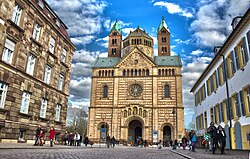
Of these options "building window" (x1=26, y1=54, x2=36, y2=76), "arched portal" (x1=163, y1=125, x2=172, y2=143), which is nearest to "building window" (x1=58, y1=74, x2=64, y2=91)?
"building window" (x1=26, y1=54, x2=36, y2=76)

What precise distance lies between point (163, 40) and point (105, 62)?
1852 centimetres

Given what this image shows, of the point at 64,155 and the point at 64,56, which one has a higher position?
the point at 64,56

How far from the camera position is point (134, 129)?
4912 centimetres

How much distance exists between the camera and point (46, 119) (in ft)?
70.6

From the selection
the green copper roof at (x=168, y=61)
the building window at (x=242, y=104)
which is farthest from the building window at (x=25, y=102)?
the green copper roof at (x=168, y=61)

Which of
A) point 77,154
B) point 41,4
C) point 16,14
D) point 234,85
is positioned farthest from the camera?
point 41,4

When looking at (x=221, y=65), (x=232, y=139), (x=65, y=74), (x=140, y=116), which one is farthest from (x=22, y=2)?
(x=140, y=116)

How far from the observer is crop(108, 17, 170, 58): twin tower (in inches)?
2251

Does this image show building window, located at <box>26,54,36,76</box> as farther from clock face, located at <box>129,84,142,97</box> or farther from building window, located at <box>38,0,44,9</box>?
clock face, located at <box>129,84,142,97</box>

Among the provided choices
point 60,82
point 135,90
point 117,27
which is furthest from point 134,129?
point 117,27

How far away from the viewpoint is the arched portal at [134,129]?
48312 millimetres

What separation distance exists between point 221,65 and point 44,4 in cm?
1890

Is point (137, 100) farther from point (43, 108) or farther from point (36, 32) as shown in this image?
point (36, 32)

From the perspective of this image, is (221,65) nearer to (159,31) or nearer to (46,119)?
(46,119)
